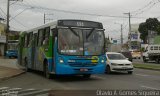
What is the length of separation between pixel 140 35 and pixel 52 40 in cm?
10956

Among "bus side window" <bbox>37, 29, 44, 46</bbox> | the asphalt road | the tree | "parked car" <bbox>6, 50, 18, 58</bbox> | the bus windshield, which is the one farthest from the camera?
the tree

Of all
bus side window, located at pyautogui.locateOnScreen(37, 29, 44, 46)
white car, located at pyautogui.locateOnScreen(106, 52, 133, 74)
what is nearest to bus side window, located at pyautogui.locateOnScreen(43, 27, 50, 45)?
bus side window, located at pyautogui.locateOnScreen(37, 29, 44, 46)

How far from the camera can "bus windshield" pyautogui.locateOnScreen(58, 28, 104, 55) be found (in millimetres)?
17922

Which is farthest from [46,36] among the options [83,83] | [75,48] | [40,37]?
[83,83]

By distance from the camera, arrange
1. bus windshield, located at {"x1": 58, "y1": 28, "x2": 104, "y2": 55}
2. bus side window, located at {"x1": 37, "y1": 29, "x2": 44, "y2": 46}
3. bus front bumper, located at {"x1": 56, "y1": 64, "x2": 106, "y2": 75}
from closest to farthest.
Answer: bus front bumper, located at {"x1": 56, "y1": 64, "x2": 106, "y2": 75} < bus windshield, located at {"x1": 58, "y1": 28, "x2": 104, "y2": 55} < bus side window, located at {"x1": 37, "y1": 29, "x2": 44, "y2": 46}

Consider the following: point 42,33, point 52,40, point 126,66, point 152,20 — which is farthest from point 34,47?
point 152,20

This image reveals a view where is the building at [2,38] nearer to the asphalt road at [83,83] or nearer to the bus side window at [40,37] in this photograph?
the bus side window at [40,37]

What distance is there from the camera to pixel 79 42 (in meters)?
18.1

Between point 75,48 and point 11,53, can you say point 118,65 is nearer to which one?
point 75,48

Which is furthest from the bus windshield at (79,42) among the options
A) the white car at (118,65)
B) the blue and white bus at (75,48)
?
the white car at (118,65)

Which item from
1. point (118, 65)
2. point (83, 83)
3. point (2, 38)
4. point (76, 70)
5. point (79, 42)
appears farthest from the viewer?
point (2, 38)

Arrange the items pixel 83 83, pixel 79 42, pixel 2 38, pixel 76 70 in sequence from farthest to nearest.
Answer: pixel 2 38 → pixel 79 42 → pixel 76 70 → pixel 83 83

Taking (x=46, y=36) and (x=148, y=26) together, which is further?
(x=148, y=26)

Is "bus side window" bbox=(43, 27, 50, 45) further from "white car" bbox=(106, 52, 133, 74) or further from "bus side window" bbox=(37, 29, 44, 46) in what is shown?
"white car" bbox=(106, 52, 133, 74)
